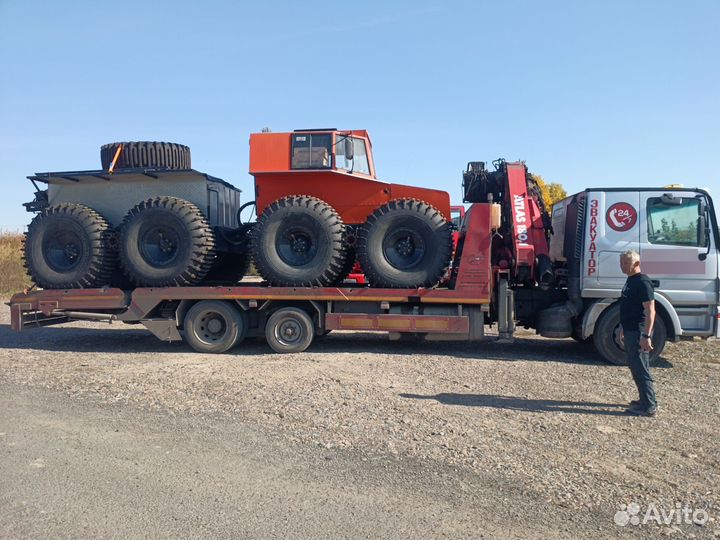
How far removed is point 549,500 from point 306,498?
168 cm

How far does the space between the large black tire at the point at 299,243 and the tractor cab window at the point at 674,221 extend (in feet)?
15.6

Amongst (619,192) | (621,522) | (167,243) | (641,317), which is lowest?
(621,522)

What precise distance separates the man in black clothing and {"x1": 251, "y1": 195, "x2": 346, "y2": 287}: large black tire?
439 cm

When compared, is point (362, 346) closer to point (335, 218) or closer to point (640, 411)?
point (335, 218)

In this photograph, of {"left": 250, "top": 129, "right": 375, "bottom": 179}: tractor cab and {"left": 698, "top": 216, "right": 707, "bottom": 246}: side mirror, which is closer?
{"left": 698, "top": 216, "right": 707, "bottom": 246}: side mirror

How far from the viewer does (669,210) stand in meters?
8.16

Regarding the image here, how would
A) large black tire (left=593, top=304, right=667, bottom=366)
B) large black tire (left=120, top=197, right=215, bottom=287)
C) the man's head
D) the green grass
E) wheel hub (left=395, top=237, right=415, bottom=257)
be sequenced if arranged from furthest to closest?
1. the green grass
2. large black tire (left=120, top=197, right=215, bottom=287)
3. wheel hub (left=395, top=237, right=415, bottom=257)
4. large black tire (left=593, top=304, right=667, bottom=366)
5. the man's head

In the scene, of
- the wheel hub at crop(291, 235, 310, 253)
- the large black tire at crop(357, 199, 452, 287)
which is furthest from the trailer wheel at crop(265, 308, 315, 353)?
the large black tire at crop(357, 199, 452, 287)

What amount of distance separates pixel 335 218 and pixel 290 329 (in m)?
2.01

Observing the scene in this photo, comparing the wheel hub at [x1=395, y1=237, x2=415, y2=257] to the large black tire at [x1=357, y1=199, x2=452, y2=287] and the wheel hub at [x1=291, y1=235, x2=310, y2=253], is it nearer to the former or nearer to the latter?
the large black tire at [x1=357, y1=199, x2=452, y2=287]

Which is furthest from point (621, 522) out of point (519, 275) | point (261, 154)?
point (261, 154)

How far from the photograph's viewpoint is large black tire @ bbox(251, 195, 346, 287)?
8.66 m

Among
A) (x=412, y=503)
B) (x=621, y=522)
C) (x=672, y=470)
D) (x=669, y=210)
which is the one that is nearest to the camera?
(x=621, y=522)

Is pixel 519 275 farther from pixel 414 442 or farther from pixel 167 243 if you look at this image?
pixel 167 243
